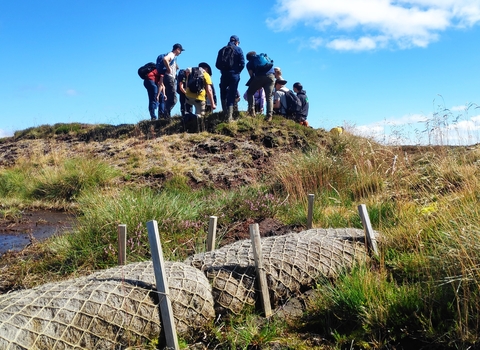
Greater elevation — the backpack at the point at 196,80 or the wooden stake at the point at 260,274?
the backpack at the point at 196,80

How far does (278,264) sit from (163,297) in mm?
1246

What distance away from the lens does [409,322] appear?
3.52 m

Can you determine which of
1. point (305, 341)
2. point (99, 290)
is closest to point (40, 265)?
point (99, 290)

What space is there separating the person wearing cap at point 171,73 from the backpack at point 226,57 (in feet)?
5.93

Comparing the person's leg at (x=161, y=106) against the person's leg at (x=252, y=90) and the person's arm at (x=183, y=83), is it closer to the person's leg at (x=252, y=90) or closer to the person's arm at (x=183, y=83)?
the person's arm at (x=183, y=83)

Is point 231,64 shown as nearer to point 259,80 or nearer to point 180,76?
point 259,80

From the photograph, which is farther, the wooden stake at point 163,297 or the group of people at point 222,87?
the group of people at point 222,87

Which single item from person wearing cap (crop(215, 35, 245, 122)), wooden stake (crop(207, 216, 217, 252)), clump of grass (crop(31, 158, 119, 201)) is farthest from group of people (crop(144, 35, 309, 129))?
wooden stake (crop(207, 216, 217, 252))

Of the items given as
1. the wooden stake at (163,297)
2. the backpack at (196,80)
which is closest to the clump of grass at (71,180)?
the backpack at (196,80)

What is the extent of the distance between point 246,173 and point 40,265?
22.6 ft

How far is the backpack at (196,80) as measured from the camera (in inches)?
507

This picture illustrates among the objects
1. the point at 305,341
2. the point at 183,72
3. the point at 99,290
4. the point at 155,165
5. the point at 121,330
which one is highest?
the point at 183,72

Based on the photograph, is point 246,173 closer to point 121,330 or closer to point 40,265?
point 40,265

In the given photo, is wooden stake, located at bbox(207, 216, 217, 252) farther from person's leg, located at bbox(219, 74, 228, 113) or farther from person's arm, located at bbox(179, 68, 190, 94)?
person's arm, located at bbox(179, 68, 190, 94)
